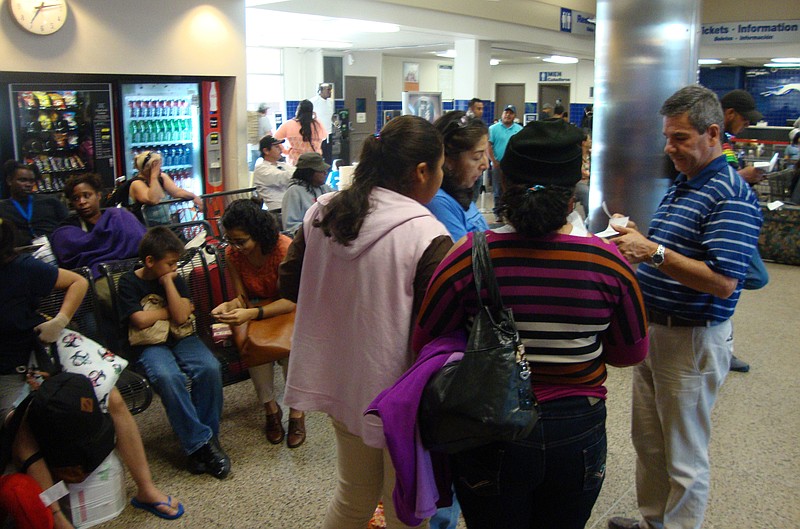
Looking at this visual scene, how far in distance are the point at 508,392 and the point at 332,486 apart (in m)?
1.98

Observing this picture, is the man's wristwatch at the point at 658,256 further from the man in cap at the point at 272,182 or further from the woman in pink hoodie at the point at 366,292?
the man in cap at the point at 272,182

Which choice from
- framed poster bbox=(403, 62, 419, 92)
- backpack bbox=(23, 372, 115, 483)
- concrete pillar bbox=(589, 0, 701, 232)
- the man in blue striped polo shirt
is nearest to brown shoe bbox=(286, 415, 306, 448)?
backpack bbox=(23, 372, 115, 483)

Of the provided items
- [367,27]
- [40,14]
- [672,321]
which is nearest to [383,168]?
[672,321]

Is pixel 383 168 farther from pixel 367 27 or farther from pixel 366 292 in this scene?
pixel 367 27

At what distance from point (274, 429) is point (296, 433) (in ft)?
0.43

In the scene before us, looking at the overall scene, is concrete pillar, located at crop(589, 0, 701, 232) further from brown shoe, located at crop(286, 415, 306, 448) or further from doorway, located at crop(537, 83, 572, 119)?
doorway, located at crop(537, 83, 572, 119)

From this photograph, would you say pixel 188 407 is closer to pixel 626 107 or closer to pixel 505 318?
pixel 505 318

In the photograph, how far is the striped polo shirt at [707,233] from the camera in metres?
2.24

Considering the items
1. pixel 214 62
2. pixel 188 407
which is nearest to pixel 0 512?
pixel 188 407

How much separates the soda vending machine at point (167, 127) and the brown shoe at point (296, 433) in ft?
14.4

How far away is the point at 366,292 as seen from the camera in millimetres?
1973

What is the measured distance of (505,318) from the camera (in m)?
1.62

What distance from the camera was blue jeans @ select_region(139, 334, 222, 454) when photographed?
11.0ft

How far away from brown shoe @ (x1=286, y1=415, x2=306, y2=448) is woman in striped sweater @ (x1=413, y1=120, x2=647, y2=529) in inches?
81.3
